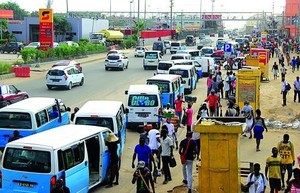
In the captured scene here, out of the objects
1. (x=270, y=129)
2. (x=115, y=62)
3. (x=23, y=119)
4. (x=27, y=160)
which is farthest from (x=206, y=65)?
(x=27, y=160)

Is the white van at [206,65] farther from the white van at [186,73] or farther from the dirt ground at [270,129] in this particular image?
the white van at [186,73]

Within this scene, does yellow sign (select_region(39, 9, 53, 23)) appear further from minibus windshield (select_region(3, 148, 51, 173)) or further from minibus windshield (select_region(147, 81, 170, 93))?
minibus windshield (select_region(3, 148, 51, 173))

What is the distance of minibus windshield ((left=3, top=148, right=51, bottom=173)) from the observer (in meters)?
11.5

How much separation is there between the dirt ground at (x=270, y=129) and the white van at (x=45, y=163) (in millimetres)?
2574

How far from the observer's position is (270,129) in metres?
22.5

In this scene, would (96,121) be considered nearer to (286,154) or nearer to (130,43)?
(286,154)

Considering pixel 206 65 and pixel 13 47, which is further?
pixel 13 47

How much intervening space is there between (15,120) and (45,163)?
5173 millimetres

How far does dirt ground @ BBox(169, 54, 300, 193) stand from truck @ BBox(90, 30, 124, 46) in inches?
1963

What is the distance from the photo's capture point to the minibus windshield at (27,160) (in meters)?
11.5

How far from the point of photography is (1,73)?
1610 inches

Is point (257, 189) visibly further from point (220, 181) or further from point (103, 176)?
point (103, 176)

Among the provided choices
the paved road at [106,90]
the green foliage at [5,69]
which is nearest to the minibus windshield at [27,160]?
the paved road at [106,90]

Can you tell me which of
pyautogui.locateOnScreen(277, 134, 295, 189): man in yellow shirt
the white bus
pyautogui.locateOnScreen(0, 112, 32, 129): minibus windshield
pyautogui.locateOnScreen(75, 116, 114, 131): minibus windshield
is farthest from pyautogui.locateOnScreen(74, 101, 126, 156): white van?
pyautogui.locateOnScreen(277, 134, 295, 189): man in yellow shirt
